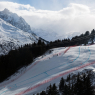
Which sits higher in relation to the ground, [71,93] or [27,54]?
[27,54]

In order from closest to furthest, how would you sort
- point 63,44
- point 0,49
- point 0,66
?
point 0,66, point 63,44, point 0,49

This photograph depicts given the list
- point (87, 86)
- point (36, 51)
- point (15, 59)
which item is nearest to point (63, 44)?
A: point (36, 51)

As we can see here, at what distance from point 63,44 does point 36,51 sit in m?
21.3

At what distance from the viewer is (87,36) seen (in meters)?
58.4

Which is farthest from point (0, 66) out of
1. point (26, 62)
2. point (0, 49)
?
point (0, 49)

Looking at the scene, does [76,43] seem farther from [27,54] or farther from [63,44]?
[27,54]

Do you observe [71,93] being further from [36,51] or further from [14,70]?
[36,51]

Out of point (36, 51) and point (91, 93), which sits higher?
point (36, 51)

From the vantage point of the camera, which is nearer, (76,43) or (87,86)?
(87,86)

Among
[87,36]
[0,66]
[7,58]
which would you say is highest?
[87,36]

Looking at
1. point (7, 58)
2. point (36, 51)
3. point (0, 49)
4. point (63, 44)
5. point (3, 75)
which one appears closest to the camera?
point (3, 75)

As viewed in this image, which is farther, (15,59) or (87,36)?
(87,36)

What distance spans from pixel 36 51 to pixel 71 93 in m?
30.0

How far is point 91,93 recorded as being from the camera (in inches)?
443
